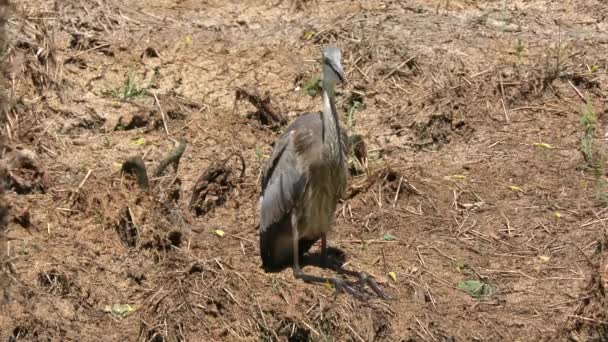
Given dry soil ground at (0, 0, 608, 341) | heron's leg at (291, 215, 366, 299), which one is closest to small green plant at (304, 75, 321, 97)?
dry soil ground at (0, 0, 608, 341)

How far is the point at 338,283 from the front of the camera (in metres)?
7.14

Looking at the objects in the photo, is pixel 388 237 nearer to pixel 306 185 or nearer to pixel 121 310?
pixel 306 185

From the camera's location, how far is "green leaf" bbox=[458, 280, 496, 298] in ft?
24.1

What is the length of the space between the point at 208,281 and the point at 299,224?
995mm

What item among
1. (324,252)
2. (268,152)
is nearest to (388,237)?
(324,252)

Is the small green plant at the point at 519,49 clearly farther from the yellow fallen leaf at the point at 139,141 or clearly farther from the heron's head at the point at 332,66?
the yellow fallen leaf at the point at 139,141

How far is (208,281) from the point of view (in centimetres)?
688

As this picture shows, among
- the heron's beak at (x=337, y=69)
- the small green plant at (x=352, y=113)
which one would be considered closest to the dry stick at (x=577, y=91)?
the small green plant at (x=352, y=113)

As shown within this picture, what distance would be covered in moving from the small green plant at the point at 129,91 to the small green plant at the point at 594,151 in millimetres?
3619

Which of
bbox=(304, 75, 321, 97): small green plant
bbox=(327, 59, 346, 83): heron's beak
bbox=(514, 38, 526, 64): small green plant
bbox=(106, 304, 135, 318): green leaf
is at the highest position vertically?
bbox=(327, 59, 346, 83): heron's beak

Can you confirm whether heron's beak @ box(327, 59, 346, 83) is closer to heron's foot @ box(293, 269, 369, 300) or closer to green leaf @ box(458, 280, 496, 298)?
heron's foot @ box(293, 269, 369, 300)

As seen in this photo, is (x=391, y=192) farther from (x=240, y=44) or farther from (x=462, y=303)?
(x=240, y=44)

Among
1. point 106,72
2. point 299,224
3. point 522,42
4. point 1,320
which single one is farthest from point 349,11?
point 1,320

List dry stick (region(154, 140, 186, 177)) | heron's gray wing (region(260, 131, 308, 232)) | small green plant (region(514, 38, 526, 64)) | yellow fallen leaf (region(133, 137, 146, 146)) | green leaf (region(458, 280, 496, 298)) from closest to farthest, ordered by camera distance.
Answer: green leaf (region(458, 280, 496, 298))
heron's gray wing (region(260, 131, 308, 232))
dry stick (region(154, 140, 186, 177))
yellow fallen leaf (region(133, 137, 146, 146))
small green plant (region(514, 38, 526, 64))
